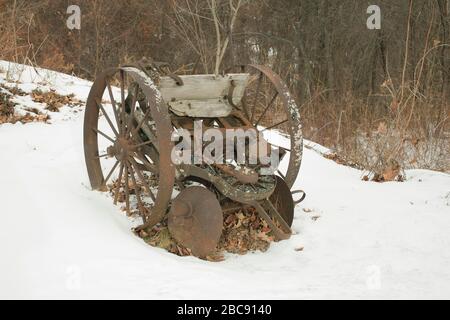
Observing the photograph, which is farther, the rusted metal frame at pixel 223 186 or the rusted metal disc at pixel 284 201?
the rusted metal disc at pixel 284 201

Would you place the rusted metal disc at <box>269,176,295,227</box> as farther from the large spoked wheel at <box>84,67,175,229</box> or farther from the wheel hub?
the wheel hub

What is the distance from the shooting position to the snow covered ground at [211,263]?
10.4ft

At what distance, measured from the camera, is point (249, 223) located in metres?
4.54

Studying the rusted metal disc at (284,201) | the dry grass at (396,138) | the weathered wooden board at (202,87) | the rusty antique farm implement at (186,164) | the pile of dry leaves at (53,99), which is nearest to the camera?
the rusty antique farm implement at (186,164)

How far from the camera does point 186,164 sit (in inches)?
161

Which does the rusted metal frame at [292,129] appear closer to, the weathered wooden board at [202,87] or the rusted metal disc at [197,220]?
the weathered wooden board at [202,87]

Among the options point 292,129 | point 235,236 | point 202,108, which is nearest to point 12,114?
point 202,108

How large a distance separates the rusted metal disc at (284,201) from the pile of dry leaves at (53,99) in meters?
A: 3.35

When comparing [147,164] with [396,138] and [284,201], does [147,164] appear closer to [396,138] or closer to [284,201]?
[284,201]

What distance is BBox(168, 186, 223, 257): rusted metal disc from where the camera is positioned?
3939 mm

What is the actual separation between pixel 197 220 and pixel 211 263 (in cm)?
34

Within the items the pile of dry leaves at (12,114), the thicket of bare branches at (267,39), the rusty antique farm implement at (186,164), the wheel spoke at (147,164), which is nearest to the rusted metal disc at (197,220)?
the rusty antique farm implement at (186,164)
